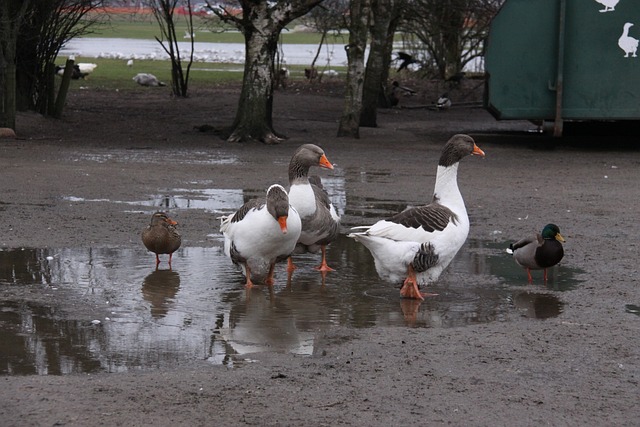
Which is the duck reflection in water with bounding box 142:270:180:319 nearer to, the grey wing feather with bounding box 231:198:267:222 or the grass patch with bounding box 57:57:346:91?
the grey wing feather with bounding box 231:198:267:222

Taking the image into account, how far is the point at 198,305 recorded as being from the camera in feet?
28.8

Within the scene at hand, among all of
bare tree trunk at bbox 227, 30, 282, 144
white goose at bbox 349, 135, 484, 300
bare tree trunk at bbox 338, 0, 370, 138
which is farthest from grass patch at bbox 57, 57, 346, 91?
white goose at bbox 349, 135, 484, 300

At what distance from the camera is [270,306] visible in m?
8.91

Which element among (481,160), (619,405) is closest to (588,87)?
(481,160)

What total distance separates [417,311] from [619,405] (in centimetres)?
275

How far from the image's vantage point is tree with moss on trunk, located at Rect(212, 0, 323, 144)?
20938mm

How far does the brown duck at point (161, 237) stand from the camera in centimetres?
1010

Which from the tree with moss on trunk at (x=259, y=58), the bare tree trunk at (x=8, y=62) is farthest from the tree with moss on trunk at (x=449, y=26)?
the bare tree trunk at (x=8, y=62)

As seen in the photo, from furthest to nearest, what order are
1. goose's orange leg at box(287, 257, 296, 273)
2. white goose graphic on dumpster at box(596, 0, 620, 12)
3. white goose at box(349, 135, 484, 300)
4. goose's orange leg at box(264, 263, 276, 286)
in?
1. white goose graphic on dumpster at box(596, 0, 620, 12)
2. goose's orange leg at box(287, 257, 296, 273)
3. goose's orange leg at box(264, 263, 276, 286)
4. white goose at box(349, 135, 484, 300)

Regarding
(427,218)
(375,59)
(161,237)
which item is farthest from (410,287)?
(375,59)

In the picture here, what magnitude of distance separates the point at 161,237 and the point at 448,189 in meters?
2.74

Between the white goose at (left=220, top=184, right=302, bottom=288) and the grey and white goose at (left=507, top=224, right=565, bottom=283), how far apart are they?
2.18 metres

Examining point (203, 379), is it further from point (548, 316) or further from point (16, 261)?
point (16, 261)

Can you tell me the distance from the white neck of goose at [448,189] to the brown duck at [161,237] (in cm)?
253
